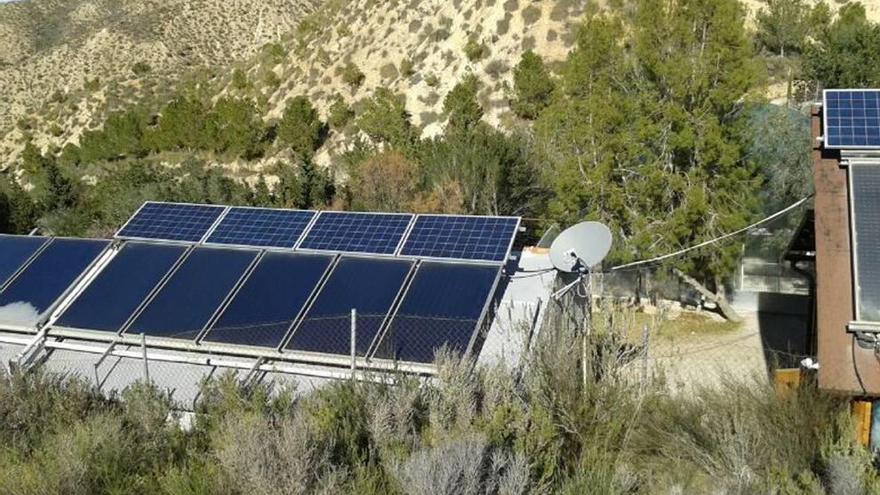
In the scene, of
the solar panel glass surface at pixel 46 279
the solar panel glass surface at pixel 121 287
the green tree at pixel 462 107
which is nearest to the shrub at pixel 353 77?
the green tree at pixel 462 107

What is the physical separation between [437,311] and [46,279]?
6.79m

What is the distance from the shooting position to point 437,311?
1062 centimetres

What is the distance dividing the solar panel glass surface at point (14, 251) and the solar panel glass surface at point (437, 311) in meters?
7.04

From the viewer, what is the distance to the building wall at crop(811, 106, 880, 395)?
9023 millimetres

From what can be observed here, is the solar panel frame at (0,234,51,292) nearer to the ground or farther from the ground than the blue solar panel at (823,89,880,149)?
nearer to the ground

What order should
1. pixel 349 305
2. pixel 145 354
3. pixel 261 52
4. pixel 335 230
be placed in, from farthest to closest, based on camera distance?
1. pixel 261 52
2. pixel 335 230
3. pixel 349 305
4. pixel 145 354

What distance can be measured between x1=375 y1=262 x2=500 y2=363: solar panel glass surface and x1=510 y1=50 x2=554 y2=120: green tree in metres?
27.0

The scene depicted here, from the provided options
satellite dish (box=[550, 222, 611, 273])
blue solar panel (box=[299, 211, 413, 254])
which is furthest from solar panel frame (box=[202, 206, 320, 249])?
satellite dish (box=[550, 222, 611, 273])

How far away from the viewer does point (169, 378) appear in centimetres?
1052

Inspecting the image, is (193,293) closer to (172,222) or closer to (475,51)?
(172,222)

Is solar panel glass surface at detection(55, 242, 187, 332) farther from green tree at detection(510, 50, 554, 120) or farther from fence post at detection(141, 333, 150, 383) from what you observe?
green tree at detection(510, 50, 554, 120)

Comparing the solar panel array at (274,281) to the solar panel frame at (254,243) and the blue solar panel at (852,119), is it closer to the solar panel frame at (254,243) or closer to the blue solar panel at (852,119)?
the solar panel frame at (254,243)

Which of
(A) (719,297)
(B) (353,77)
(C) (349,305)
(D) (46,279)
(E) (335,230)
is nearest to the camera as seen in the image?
(C) (349,305)

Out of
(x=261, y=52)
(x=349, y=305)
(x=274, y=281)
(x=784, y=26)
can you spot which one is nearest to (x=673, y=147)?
(x=349, y=305)
